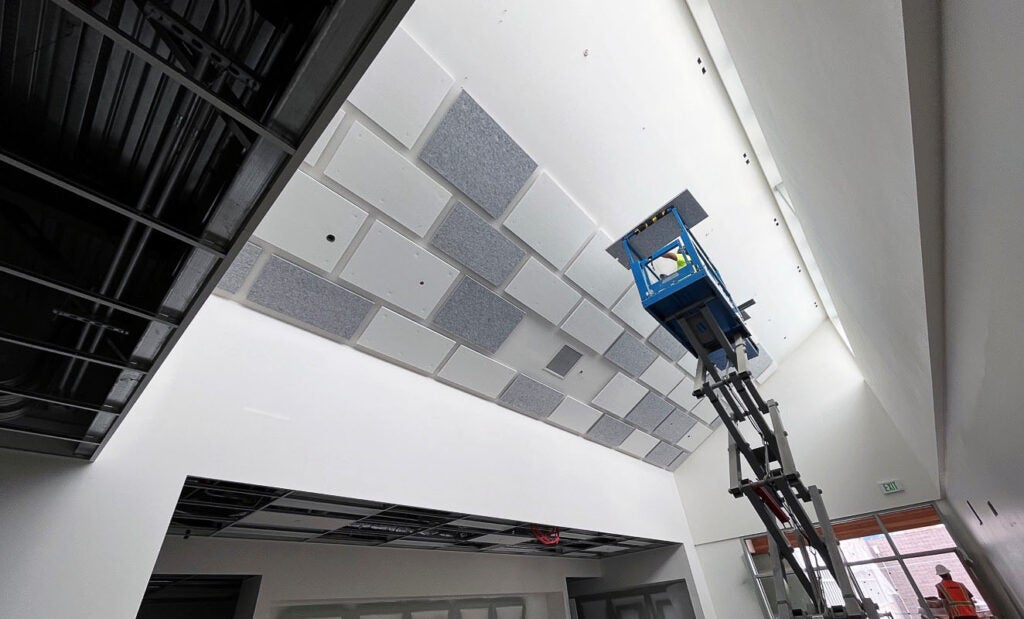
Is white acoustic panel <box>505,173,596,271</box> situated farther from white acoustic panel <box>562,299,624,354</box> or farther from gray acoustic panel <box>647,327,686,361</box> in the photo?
gray acoustic panel <box>647,327,686,361</box>

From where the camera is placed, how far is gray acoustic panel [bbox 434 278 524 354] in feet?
10.0

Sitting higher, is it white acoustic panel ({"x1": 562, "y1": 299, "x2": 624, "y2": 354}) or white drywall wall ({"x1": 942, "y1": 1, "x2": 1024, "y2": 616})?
white acoustic panel ({"x1": 562, "y1": 299, "x2": 624, "y2": 354})

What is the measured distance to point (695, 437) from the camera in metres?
5.60

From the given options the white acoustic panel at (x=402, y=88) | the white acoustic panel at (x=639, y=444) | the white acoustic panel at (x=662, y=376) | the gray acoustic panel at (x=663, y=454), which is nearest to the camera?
the white acoustic panel at (x=402, y=88)

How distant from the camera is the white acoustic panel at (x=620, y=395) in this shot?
4230 millimetres

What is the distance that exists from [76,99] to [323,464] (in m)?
1.96

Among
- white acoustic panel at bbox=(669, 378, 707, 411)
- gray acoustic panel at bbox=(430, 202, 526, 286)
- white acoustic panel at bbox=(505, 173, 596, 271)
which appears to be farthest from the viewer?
white acoustic panel at bbox=(669, 378, 707, 411)

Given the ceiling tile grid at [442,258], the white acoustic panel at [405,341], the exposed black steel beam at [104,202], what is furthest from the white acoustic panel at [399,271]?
the exposed black steel beam at [104,202]

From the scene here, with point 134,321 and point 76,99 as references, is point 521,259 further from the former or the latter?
point 76,99

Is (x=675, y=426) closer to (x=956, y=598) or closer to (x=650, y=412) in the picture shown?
(x=650, y=412)

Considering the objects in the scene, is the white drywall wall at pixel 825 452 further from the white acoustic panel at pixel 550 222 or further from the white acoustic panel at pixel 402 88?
the white acoustic panel at pixel 402 88

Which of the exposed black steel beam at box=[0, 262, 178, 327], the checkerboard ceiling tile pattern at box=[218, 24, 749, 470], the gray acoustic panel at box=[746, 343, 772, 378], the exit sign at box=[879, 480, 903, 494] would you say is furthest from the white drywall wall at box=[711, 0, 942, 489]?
the exit sign at box=[879, 480, 903, 494]

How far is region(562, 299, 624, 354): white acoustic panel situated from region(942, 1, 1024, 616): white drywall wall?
7.11 ft

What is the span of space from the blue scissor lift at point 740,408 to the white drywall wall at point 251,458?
157 cm
